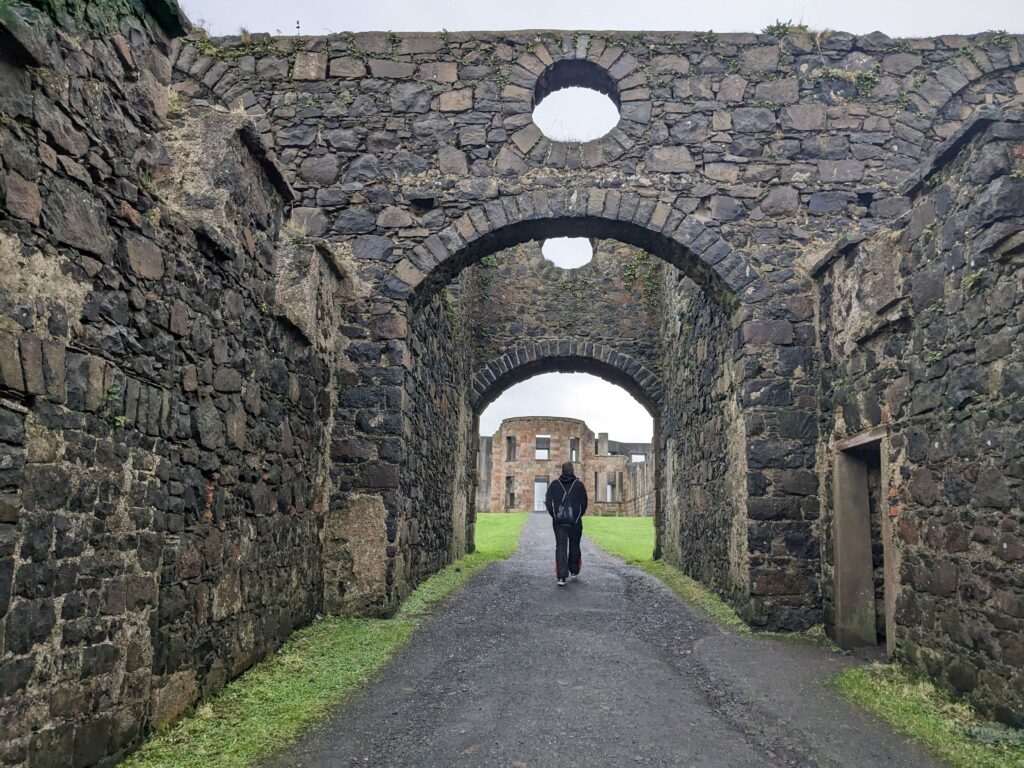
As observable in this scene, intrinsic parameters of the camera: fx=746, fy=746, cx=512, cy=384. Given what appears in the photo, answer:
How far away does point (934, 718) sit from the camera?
3.94 metres

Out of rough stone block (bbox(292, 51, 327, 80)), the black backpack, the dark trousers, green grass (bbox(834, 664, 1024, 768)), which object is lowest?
green grass (bbox(834, 664, 1024, 768))

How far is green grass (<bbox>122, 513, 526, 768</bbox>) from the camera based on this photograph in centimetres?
326

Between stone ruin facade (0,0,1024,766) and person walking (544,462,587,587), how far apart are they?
62.2 inches

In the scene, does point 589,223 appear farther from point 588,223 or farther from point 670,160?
point 670,160

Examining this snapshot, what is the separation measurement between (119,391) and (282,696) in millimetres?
2006

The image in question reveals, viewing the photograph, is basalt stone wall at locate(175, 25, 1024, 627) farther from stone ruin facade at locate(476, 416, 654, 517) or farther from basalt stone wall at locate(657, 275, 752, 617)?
stone ruin facade at locate(476, 416, 654, 517)

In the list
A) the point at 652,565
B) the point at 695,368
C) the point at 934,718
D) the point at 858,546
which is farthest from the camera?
the point at 652,565

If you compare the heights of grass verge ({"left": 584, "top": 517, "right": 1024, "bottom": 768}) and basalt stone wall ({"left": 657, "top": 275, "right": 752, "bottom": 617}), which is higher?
basalt stone wall ({"left": 657, "top": 275, "right": 752, "bottom": 617})

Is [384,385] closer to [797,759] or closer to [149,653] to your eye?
[149,653]

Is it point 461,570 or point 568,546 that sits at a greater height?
point 568,546

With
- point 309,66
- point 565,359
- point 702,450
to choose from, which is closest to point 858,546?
point 702,450

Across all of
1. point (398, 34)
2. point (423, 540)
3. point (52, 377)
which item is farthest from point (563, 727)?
point (398, 34)

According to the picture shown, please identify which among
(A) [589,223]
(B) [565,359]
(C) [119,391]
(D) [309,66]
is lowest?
(C) [119,391]

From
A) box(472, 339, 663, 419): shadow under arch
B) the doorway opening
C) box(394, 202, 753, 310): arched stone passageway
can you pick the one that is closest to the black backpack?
box(394, 202, 753, 310): arched stone passageway
